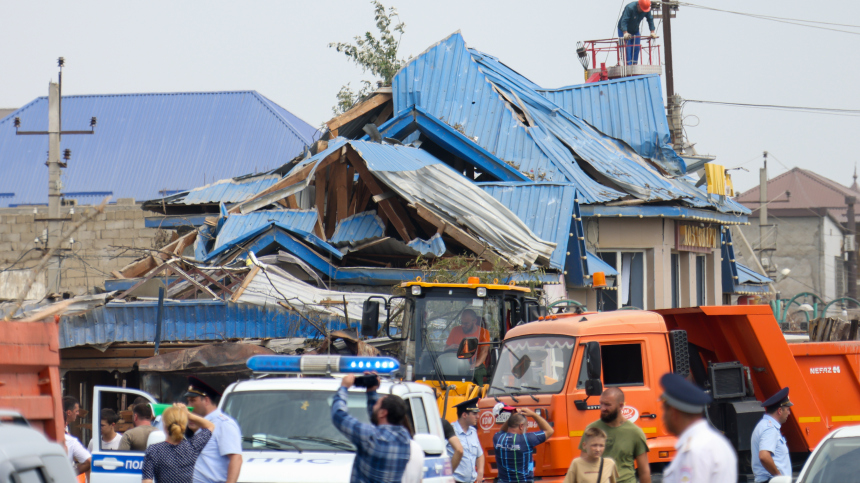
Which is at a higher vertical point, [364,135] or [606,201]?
[364,135]

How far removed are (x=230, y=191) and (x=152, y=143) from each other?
24.3 meters

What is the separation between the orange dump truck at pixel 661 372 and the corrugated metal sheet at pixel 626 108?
15231 mm

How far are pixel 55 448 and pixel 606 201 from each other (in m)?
19.2

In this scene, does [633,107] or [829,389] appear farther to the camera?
[633,107]

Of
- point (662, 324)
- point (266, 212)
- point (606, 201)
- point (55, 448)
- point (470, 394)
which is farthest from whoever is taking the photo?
point (606, 201)

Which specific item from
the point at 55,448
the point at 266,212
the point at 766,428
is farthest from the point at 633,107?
the point at 55,448

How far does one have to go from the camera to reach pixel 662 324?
1072cm

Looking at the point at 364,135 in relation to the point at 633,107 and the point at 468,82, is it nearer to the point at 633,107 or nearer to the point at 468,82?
the point at 468,82

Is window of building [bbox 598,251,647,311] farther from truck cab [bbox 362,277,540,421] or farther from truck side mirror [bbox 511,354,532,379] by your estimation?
truck side mirror [bbox 511,354,532,379]

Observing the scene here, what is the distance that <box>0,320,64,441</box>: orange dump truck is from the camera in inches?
211

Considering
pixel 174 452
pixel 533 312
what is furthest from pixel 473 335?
pixel 174 452

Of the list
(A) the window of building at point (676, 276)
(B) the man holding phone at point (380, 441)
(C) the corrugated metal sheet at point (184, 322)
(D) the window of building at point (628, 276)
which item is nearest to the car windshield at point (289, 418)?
(B) the man holding phone at point (380, 441)

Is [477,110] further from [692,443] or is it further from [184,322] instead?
[692,443]

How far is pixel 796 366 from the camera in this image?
1112 cm
